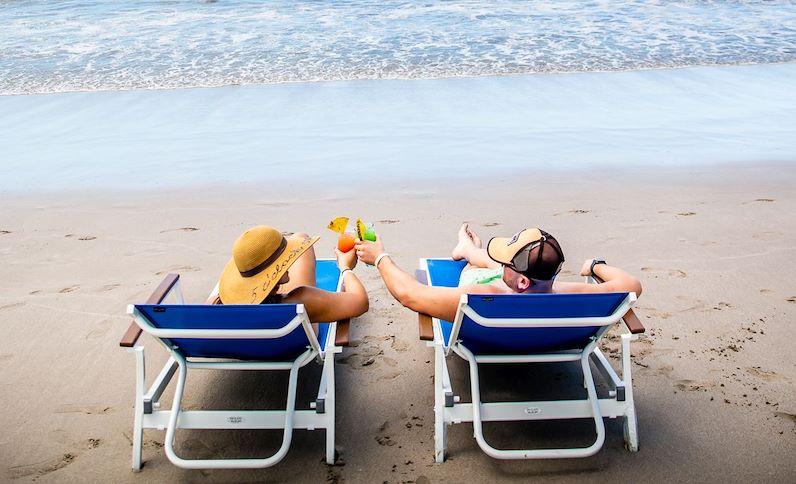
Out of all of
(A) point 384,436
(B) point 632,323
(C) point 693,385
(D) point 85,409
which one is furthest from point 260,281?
(C) point 693,385

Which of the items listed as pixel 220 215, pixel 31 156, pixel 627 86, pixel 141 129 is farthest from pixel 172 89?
pixel 627 86

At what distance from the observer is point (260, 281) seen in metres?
2.83

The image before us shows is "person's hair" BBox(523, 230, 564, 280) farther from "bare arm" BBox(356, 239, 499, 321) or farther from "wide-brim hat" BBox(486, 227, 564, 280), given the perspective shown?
"bare arm" BBox(356, 239, 499, 321)

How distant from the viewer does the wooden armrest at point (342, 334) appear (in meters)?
2.84

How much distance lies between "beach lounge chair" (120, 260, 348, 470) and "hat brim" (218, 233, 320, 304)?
136 mm

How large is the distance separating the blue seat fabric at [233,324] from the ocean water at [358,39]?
27.6 feet

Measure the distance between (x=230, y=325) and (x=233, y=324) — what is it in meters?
0.02

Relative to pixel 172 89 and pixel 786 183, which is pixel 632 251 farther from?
pixel 172 89

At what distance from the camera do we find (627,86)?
32.6 ft

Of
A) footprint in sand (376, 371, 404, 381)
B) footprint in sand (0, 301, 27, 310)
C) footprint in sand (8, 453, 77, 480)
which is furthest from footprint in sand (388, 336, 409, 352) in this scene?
footprint in sand (0, 301, 27, 310)

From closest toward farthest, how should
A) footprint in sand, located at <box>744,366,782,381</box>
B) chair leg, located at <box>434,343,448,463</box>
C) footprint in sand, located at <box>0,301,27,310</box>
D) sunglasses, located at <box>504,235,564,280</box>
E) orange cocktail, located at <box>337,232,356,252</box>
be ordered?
1. sunglasses, located at <box>504,235,564,280</box>
2. chair leg, located at <box>434,343,448,463</box>
3. orange cocktail, located at <box>337,232,356,252</box>
4. footprint in sand, located at <box>744,366,782,381</box>
5. footprint in sand, located at <box>0,301,27,310</box>

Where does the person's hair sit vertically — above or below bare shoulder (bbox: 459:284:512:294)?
above

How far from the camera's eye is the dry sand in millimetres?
2904

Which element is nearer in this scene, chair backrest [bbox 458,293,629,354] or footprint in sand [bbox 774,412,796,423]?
chair backrest [bbox 458,293,629,354]
